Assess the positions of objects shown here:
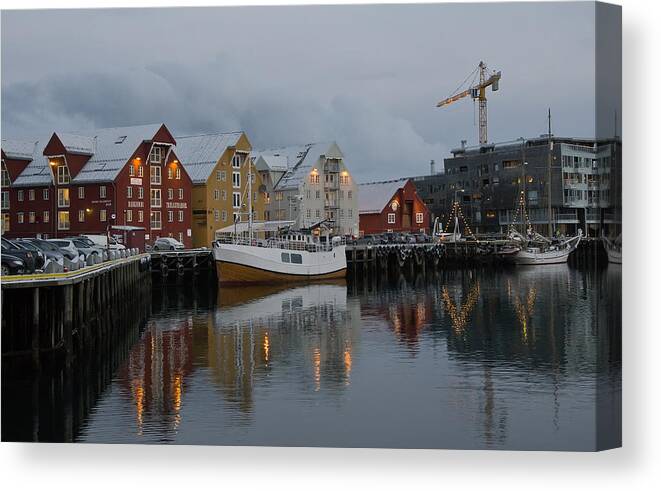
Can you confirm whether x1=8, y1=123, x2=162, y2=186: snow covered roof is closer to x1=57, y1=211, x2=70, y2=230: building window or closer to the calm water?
x1=57, y1=211, x2=70, y2=230: building window

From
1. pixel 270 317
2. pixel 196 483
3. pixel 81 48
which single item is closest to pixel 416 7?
pixel 81 48

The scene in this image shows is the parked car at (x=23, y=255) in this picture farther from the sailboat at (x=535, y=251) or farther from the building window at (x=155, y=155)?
the sailboat at (x=535, y=251)

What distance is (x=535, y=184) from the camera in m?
39.7

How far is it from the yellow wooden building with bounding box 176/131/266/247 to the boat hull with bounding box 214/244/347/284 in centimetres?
243

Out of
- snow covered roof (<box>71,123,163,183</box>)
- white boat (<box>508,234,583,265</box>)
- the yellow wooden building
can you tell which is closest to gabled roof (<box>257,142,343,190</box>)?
the yellow wooden building

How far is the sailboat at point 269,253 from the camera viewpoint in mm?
41809

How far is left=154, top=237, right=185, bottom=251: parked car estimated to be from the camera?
33.3 meters

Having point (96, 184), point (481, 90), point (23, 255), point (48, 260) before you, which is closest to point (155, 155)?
point (96, 184)

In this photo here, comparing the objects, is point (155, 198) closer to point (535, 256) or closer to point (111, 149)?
point (111, 149)

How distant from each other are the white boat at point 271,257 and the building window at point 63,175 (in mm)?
13961

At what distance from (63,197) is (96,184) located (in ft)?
7.50

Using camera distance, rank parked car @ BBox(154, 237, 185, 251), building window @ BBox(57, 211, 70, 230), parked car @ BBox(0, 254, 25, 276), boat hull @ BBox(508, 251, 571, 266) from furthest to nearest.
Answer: boat hull @ BBox(508, 251, 571, 266) < parked car @ BBox(154, 237, 185, 251) < building window @ BBox(57, 211, 70, 230) < parked car @ BBox(0, 254, 25, 276)

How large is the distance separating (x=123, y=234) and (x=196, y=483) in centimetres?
1922

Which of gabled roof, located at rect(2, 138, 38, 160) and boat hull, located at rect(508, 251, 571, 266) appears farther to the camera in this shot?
boat hull, located at rect(508, 251, 571, 266)
